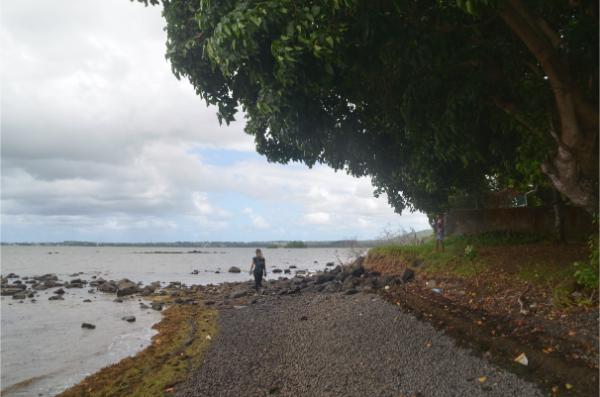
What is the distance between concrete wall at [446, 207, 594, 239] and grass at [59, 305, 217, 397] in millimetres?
14464

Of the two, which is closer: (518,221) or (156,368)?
(156,368)

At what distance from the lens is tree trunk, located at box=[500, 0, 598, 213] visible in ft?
22.8

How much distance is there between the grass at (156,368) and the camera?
9.37 meters

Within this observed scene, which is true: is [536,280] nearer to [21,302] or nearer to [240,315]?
[240,315]

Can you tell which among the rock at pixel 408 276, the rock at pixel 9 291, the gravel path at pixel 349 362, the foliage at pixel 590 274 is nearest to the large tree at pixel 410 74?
the foliage at pixel 590 274

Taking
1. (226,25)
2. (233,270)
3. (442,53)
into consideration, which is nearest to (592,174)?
(442,53)

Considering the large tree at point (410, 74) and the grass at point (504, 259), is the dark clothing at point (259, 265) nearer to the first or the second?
the grass at point (504, 259)

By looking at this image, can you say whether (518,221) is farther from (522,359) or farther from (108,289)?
(108,289)

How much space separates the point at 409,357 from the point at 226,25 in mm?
6452

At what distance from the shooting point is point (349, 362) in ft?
28.1

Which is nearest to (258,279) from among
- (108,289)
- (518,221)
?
(518,221)

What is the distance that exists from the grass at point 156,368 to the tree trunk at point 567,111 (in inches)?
333

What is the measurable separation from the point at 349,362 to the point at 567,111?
5.81m

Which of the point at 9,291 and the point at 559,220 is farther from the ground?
the point at 559,220
